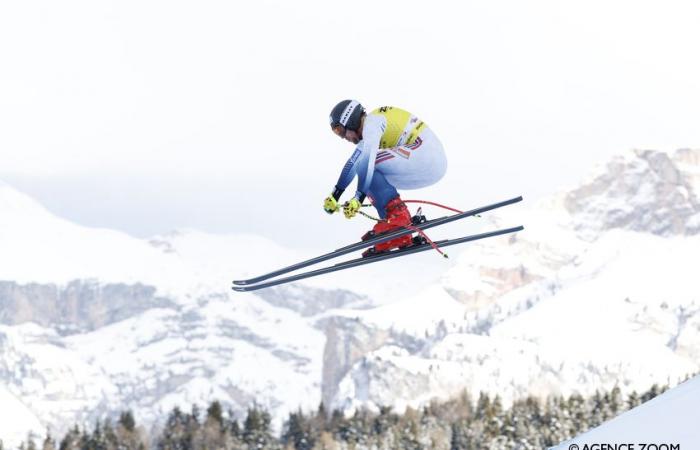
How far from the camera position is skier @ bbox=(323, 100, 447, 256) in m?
18.7

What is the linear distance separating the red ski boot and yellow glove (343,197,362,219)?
5.26 feet

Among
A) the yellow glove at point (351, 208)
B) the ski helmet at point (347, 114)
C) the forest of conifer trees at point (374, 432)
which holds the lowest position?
the yellow glove at point (351, 208)

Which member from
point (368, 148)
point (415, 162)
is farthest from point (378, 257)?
point (368, 148)

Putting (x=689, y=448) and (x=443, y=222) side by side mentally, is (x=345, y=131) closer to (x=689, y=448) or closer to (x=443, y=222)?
(x=443, y=222)

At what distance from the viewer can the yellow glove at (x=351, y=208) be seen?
18336 millimetres

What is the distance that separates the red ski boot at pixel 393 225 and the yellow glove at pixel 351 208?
5.26ft

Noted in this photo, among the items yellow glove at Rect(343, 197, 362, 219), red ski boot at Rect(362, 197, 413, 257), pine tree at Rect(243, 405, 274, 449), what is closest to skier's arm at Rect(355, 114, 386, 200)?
yellow glove at Rect(343, 197, 362, 219)

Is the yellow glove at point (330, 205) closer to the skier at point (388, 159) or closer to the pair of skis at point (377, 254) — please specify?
the skier at point (388, 159)

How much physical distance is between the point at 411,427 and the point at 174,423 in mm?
27763

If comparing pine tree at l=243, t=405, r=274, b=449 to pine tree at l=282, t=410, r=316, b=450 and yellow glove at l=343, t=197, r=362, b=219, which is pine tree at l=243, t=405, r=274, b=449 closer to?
pine tree at l=282, t=410, r=316, b=450

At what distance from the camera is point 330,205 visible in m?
18.1

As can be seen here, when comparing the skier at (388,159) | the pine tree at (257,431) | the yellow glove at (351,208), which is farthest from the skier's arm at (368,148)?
the pine tree at (257,431)

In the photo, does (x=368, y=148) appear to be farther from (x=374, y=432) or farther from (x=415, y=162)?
(x=374, y=432)

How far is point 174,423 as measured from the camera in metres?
154
